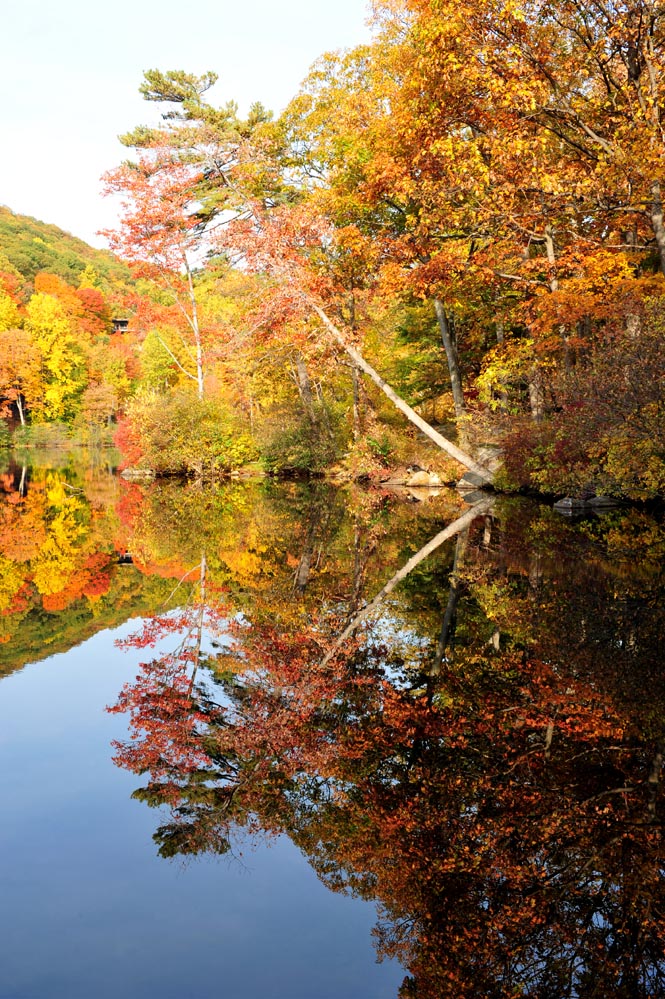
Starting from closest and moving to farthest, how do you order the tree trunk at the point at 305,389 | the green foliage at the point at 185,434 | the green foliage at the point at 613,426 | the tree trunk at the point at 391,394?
the green foliage at the point at 613,426
the tree trunk at the point at 391,394
the green foliage at the point at 185,434
the tree trunk at the point at 305,389

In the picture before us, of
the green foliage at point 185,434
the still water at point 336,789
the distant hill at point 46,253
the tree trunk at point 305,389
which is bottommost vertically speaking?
the still water at point 336,789

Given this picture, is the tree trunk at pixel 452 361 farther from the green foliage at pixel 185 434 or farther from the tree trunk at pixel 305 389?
the green foliage at pixel 185 434

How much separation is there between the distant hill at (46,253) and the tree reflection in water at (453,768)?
6428cm

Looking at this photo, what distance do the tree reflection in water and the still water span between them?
1 centimetres

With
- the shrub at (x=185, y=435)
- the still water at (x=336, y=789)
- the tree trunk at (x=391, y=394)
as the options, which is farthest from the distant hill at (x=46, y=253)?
the still water at (x=336, y=789)

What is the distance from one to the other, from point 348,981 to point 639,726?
253 centimetres

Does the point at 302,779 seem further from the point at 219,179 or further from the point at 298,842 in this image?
the point at 219,179

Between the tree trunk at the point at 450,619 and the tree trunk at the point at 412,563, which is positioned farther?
the tree trunk at the point at 412,563

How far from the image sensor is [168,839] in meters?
3.36

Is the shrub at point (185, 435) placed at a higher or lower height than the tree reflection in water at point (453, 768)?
higher

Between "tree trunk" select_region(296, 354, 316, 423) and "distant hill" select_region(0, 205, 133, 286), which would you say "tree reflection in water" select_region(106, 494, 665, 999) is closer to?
"tree trunk" select_region(296, 354, 316, 423)

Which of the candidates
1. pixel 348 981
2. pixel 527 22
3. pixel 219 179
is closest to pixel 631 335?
pixel 527 22

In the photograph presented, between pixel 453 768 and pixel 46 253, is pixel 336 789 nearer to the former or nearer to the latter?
pixel 453 768

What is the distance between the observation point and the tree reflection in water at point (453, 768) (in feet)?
8.67
